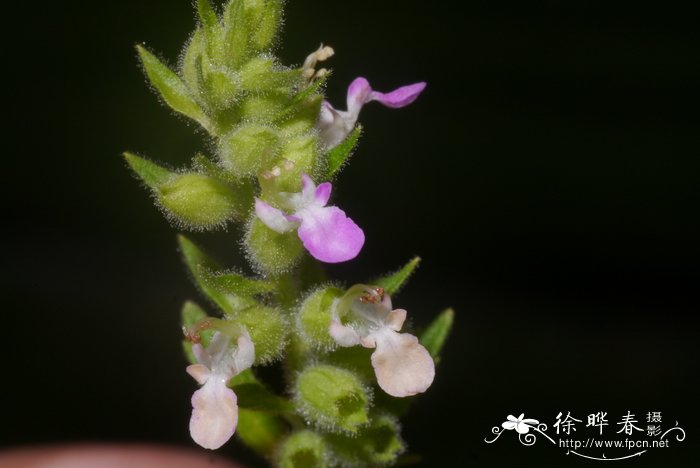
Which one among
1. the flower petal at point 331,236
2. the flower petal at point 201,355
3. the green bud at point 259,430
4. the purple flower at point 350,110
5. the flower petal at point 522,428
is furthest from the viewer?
the flower petal at point 522,428

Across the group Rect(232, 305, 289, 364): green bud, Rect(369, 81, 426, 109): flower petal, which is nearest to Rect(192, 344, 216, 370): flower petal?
Rect(232, 305, 289, 364): green bud

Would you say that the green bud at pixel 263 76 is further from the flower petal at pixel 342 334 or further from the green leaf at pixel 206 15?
the flower petal at pixel 342 334

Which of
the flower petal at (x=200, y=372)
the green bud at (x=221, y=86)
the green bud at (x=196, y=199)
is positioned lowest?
the flower petal at (x=200, y=372)

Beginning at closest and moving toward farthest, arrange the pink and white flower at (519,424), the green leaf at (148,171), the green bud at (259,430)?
Result: 1. the green leaf at (148,171)
2. the green bud at (259,430)
3. the pink and white flower at (519,424)

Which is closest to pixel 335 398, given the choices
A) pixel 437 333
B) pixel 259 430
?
pixel 259 430

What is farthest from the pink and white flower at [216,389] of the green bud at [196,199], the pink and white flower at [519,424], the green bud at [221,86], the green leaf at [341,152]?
the pink and white flower at [519,424]

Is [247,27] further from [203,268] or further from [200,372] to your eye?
[200,372]
